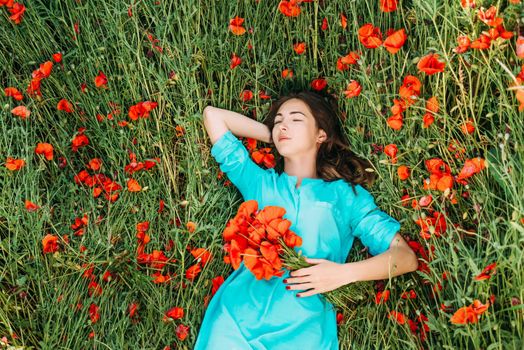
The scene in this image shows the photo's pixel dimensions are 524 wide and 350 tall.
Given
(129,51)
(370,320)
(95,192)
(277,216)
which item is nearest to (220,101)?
(129,51)

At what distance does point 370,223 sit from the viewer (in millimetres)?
2271

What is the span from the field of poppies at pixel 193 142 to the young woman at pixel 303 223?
92mm

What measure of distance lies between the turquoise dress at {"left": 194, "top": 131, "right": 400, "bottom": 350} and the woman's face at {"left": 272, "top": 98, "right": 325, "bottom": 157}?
12cm

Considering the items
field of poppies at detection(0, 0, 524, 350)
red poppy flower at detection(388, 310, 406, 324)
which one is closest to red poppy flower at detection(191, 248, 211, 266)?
field of poppies at detection(0, 0, 524, 350)

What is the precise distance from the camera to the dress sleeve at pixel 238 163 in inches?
93.8

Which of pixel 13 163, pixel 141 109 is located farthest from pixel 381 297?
pixel 13 163

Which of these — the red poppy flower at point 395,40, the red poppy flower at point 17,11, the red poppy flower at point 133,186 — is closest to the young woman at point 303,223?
the red poppy flower at point 133,186

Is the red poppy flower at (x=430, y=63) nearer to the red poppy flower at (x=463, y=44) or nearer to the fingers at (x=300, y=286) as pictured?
the red poppy flower at (x=463, y=44)

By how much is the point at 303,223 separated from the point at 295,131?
1.19 feet

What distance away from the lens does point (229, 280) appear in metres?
2.32

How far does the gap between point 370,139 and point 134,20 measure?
42.0 inches

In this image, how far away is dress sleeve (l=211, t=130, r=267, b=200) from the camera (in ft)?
7.82

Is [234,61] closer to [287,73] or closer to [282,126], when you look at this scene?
[287,73]

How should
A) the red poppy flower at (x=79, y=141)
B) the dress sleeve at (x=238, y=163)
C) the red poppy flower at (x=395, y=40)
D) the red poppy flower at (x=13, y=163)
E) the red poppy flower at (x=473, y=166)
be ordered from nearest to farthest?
the red poppy flower at (x=473, y=166) < the red poppy flower at (x=395, y=40) < the red poppy flower at (x=13, y=163) < the dress sleeve at (x=238, y=163) < the red poppy flower at (x=79, y=141)
